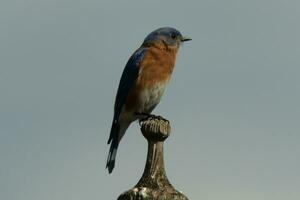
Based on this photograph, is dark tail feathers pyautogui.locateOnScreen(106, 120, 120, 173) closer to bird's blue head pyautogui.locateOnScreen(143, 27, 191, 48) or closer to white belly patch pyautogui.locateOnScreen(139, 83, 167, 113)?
white belly patch pyautogui.locateOnScreen(139, 83, 167, 113)

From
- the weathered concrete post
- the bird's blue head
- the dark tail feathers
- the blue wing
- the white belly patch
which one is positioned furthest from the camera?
the bird's blue head

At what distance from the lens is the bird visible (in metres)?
13.0

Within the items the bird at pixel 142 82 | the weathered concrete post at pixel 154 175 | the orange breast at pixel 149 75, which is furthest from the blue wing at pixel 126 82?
the weathered concrete post at pixel 154 175

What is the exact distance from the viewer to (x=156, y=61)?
43.6 feet

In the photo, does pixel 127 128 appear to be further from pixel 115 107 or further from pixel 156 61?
pixel 156 61

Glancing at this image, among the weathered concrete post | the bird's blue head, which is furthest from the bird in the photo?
the weathered concrete post

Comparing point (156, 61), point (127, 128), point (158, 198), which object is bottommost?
point (158, 198)

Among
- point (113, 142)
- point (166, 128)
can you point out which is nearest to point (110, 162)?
point (113, 142)

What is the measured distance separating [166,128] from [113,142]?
7.08 meters

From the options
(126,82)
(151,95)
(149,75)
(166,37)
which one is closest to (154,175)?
(151,95)

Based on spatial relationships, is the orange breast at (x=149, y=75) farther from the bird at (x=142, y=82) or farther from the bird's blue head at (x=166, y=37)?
the bird's blue head at (x=166, y=37)

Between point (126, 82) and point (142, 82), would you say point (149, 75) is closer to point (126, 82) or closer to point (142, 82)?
point (142, 82)

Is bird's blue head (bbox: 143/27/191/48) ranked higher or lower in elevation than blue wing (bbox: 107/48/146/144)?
higher

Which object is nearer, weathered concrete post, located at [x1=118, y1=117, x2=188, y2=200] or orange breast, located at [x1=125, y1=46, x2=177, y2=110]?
weathered concrete post, located at [x1=118, y1=117, x2=188, y2=200]
